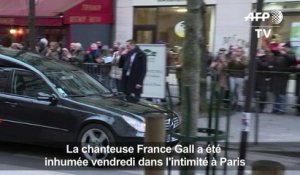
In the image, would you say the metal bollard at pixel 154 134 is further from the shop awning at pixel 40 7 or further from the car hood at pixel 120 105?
the shop awning at pixel 40 7

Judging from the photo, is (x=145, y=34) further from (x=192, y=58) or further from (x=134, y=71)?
(x=192, y=58)

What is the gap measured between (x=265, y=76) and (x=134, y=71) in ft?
10.0

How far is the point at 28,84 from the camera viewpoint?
8.01 m

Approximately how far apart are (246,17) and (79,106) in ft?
34.2

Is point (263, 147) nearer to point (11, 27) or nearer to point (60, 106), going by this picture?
point (60, 106)

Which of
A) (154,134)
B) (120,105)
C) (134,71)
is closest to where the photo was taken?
(154,134)

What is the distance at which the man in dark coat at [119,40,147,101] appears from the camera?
11.7m

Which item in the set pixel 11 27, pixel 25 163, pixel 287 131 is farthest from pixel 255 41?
pixel 11 27

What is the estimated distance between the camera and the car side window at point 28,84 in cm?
786

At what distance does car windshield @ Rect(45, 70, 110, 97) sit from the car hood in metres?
0.21

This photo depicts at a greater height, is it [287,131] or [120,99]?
[120,99]

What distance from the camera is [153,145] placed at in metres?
3.73

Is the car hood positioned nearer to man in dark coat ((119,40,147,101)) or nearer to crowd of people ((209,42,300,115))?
man in dark coat ((119,40,147,101))

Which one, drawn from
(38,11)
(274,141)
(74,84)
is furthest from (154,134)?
(38,11)
